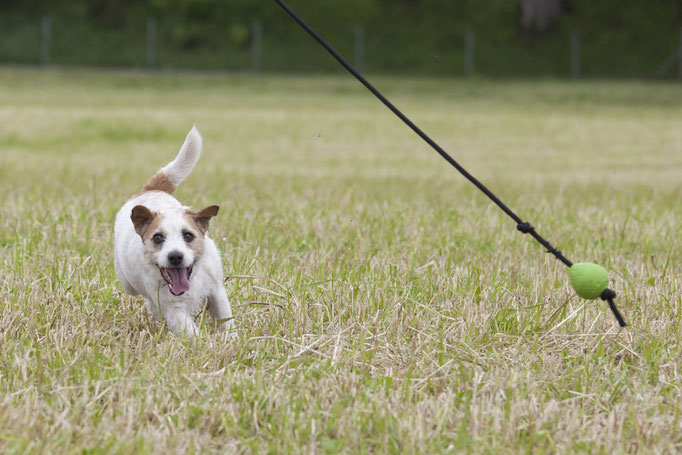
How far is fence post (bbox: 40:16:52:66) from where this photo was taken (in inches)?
1313

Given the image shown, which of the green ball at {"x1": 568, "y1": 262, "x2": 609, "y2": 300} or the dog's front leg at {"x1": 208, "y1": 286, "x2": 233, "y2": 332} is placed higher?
the green ball at {"x1": 568, "y1": 262, "x2": 609, "y2": 300}

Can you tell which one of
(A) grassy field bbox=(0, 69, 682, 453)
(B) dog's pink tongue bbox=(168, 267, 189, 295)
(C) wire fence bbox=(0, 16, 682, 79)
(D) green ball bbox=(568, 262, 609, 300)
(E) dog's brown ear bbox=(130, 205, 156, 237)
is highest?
(C) wire fence bbox=(0, 16, 682, 79)

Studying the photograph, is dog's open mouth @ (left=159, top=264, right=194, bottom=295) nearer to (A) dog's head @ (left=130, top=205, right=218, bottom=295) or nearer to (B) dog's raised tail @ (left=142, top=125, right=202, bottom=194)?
(A) dog's head @ (left=130, top=205, right=218, bottom=295)

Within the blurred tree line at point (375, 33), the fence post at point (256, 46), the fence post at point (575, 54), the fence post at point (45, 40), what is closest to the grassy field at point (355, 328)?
the fence post at point (575, 54)

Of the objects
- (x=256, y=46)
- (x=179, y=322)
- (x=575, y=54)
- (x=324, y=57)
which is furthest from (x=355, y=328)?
(x=256, y=46)

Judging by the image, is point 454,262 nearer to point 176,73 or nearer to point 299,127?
point 299,127

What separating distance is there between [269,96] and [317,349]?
72.3 ft

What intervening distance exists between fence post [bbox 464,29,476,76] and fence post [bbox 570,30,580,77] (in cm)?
384

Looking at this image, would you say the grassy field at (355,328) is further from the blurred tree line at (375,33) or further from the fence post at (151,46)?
the fence post at (151,46)

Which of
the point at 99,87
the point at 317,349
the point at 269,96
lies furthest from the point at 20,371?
the point at 99,87

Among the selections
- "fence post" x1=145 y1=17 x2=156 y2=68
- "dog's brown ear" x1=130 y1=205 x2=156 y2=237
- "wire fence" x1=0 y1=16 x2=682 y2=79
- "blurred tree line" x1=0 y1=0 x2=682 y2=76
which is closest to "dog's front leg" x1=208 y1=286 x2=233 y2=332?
"dog's brown ear" x1=130 y1=205 x2=156 y2=237

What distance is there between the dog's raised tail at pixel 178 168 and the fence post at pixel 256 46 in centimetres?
2944

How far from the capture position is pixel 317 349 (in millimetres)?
2893

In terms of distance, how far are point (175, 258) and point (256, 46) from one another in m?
32.1
